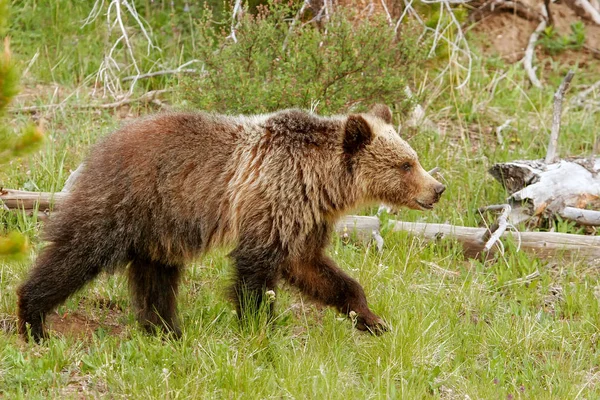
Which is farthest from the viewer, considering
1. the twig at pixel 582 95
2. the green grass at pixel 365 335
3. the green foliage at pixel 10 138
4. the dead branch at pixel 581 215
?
the twig at pixel 582 95


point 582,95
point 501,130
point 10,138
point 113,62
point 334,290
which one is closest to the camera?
point 10,138

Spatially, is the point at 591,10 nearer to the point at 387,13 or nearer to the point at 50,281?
the point at 387,13

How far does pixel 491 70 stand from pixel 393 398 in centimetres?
690

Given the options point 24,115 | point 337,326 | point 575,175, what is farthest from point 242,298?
point 24,115

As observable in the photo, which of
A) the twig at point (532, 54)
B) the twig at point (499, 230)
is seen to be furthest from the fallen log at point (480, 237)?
the twig at point (532, 54)

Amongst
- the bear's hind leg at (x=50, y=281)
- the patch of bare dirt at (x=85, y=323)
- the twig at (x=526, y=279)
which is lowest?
the twig at (x=526, y=279)

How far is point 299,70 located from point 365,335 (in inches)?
114

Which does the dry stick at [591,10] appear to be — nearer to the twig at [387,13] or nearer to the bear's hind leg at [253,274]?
the twig at [387,13]

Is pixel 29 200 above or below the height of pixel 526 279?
above

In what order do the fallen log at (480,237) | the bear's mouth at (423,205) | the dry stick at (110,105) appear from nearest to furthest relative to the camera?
the bear's mouth at (423,205) → the fallen log at (480,237) → the dry stick at (110,105)

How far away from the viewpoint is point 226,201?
5.63m

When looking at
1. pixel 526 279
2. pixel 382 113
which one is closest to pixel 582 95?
pixel 526 279

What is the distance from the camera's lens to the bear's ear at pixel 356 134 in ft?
18.9

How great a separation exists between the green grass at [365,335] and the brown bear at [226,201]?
27 centimetres
